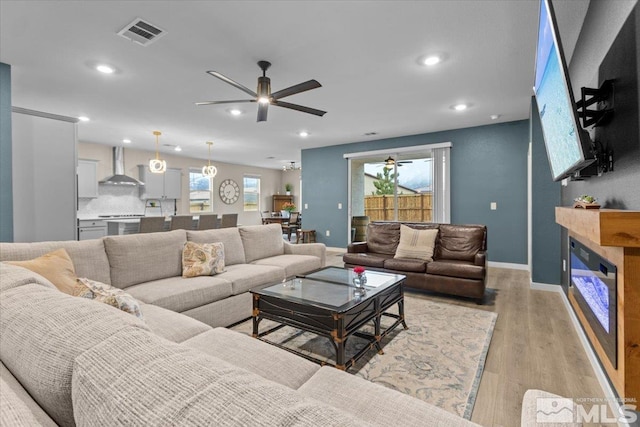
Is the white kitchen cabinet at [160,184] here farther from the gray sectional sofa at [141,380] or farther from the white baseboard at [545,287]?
the white baseboard at [545,287]

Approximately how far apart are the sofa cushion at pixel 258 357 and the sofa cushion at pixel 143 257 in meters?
1.37

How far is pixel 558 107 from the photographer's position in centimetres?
178

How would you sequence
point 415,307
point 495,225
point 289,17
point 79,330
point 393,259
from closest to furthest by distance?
point 79,330
point 289,17
point 415,307
point 393,259
point 495,225

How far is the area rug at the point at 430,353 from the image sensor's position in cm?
187

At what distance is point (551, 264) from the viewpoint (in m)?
3.90

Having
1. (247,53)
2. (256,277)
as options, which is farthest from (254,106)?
(256,277)

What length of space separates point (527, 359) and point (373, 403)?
5.93 feet

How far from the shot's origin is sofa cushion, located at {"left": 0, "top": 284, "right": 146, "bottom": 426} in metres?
0.63

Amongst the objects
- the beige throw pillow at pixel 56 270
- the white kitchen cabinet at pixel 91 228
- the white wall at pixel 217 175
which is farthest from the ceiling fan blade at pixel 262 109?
the white wall at pixel 217 175

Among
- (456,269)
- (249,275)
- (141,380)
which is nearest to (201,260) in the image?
(249,275)

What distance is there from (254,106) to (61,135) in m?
2.33

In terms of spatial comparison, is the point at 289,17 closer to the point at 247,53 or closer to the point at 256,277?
the point at 247,53

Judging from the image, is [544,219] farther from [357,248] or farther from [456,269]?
[357,248]

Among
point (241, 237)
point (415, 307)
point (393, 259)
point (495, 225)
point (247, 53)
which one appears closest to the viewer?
point (247, 53)
